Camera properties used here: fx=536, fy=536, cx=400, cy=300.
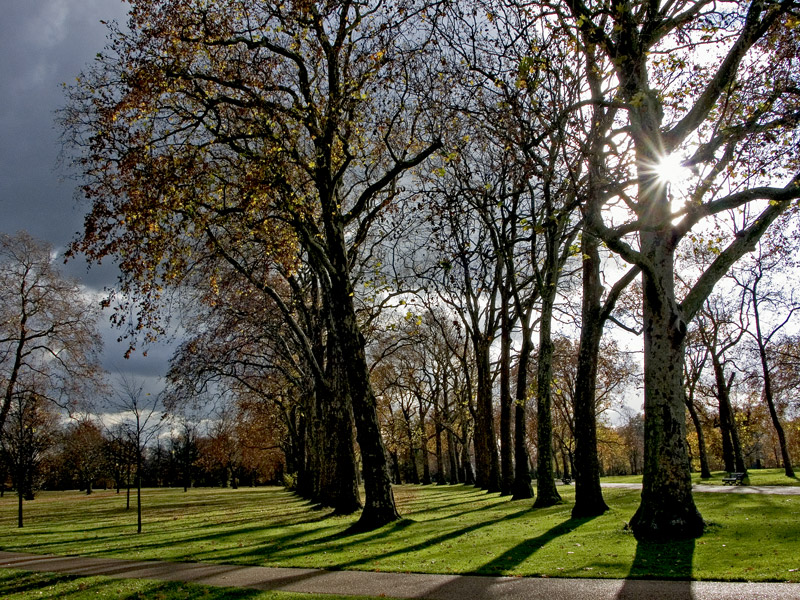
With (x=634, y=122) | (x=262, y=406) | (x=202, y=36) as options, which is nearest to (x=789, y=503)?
(x=634, y=122)

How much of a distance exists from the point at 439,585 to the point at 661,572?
2.99m

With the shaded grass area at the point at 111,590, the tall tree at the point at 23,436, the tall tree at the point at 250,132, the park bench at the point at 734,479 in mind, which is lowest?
the park bench at the point at 734,479

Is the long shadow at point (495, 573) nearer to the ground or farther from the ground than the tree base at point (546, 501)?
farther from the ground

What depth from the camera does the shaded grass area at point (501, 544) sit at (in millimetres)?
7707

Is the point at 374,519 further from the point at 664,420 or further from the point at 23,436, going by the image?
the point at 23,436

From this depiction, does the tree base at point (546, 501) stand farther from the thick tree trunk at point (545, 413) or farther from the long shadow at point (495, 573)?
the long shadow at point (495, 573)

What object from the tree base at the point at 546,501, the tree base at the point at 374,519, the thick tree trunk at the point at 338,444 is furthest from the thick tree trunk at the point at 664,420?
the thick tree trunk at the point at 338,444

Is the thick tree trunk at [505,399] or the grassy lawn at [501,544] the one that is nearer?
the grassy lawn at [501,544]

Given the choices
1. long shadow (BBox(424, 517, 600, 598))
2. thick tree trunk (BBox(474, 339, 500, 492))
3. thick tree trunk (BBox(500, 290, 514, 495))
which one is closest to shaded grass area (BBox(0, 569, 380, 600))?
long shadow (BBox(424, 517, 600, 598))

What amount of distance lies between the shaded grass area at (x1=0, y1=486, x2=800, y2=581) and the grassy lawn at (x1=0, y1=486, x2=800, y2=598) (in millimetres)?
24

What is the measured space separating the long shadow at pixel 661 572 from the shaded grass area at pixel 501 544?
26 mm

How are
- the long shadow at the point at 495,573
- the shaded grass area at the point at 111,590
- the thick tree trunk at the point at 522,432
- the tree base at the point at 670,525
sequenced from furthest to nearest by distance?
the thick tree trunk at the point at 522,432
the tree base at the point at 670,525
the shaded grass area at the point at 111,590
the long shadow at the point at 495,573

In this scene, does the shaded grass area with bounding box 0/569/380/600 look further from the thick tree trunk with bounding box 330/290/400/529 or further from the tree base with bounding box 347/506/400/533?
the thick tree trunk with bounding box 330/290/400/529

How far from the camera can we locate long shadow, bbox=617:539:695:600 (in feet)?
20.9
